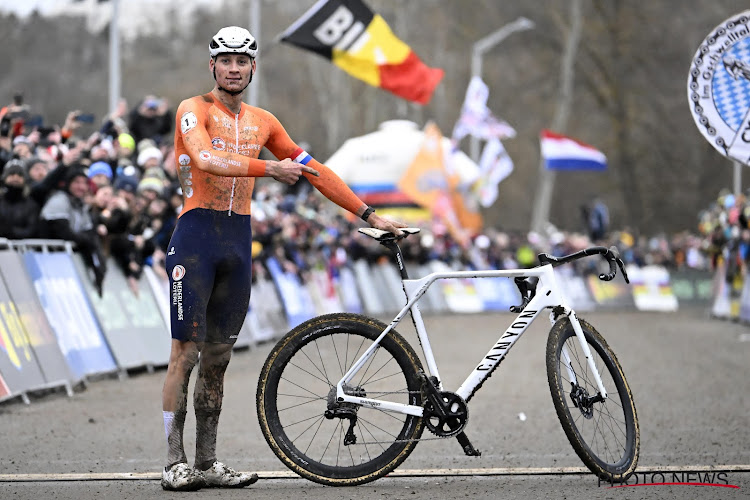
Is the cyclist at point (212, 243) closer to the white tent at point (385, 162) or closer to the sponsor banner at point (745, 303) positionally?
the sponsor banner at point (745, 303)

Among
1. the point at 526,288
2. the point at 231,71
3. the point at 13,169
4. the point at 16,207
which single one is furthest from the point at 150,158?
the point at 526,288

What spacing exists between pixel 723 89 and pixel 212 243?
386 cm

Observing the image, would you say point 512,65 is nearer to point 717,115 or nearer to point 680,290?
point 680,290

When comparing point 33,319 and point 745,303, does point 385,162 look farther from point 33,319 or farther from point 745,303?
point 33,319

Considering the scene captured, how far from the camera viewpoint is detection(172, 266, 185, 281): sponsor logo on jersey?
6.92m

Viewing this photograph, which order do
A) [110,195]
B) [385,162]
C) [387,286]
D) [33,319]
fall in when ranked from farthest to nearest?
[385,162]
[387,286]
[110,195]
[33,319]

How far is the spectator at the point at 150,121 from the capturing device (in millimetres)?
18297

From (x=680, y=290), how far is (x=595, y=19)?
1551 cm

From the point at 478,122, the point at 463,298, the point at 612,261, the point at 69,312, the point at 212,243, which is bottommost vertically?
the point at 463,298

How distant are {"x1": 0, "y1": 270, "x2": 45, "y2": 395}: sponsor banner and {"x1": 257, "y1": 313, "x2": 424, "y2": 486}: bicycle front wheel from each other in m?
4.59

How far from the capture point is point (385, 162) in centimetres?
3822

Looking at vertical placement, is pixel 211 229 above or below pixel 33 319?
above

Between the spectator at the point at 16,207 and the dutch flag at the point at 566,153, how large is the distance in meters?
27.9

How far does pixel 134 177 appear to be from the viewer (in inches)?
628
